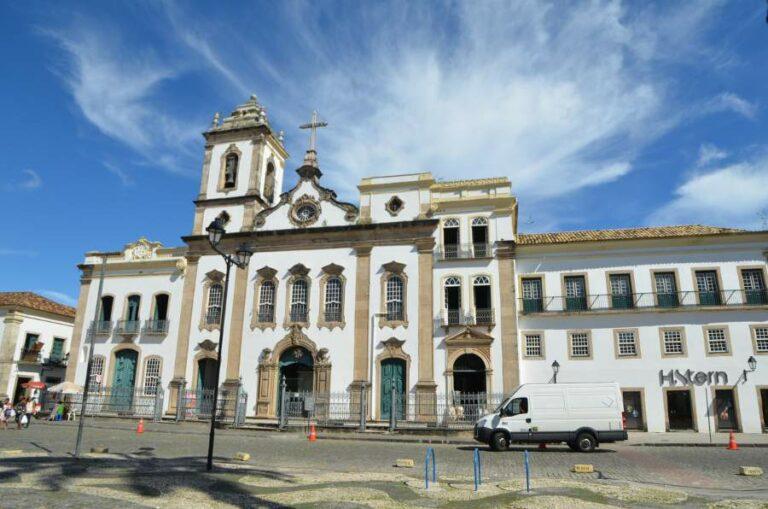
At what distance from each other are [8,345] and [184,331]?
47.1ft

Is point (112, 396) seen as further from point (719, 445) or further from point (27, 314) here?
point (719, 445)

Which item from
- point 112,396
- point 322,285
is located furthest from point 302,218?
point 112,396

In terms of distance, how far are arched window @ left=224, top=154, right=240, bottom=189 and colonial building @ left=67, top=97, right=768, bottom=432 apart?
0.62ft

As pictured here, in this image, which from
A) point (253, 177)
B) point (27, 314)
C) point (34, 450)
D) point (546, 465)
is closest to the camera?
point (546, 465)

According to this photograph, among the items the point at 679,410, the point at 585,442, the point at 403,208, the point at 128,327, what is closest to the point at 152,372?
the point at 128,327

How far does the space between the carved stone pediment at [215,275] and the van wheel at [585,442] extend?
64.9 ft

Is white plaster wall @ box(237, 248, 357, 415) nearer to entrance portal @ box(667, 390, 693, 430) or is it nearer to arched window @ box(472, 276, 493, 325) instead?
arched window @ box(472, 276, 493, 325)

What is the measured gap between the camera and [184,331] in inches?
1173

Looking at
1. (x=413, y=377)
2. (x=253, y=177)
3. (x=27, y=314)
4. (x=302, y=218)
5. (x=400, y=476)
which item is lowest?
(x=400, y=476)

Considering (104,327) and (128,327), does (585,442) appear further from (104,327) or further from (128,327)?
(104,327)

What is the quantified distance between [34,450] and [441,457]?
415 inches

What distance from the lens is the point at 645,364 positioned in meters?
24.6

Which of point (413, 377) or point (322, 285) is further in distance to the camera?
point (322, 285)

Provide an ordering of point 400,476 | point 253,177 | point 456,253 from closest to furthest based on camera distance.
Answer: point 400,476
point 456,253
point 253,177
